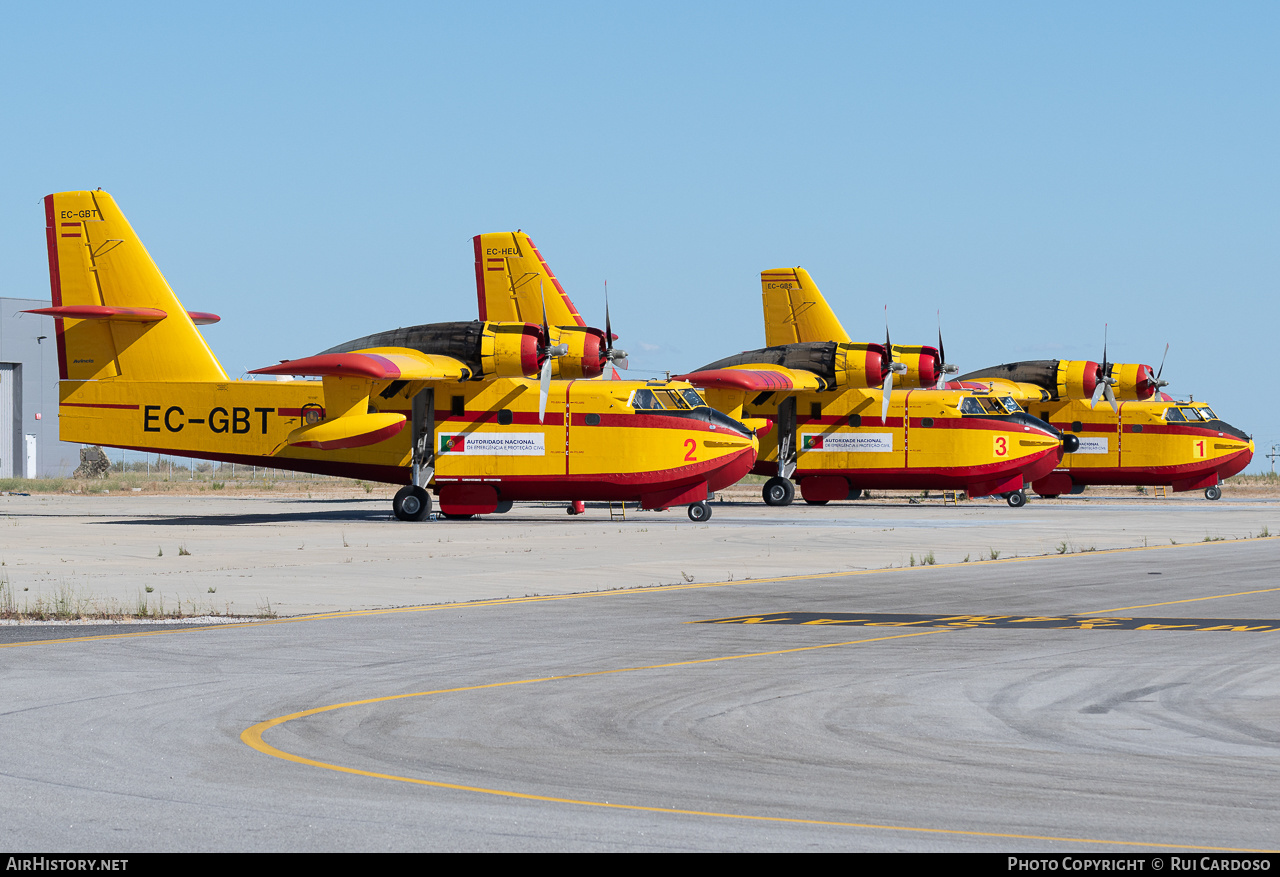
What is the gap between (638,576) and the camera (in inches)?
1023

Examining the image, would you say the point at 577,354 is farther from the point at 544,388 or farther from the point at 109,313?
the point at 109,313

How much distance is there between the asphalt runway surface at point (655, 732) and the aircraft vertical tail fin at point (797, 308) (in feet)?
125

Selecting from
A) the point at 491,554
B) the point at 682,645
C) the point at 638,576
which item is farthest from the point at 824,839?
the point at 491,554

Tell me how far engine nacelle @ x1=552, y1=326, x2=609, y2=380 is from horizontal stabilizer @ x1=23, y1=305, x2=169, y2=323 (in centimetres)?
1162

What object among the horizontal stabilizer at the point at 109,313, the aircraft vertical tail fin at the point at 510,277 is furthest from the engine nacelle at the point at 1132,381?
the horizontal stabilizer at the point at 109,313

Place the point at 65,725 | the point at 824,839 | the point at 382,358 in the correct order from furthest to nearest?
the point at 382,358 → the point at 65,725 → the point at 824,839

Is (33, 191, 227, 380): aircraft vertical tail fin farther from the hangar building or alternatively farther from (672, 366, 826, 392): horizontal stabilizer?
the hangar building

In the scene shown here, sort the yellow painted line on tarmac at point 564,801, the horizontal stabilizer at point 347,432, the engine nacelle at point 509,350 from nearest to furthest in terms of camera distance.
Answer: the yellow painted line on tarmac at point 564,801 < the horizontal stabilizer at point 347,432 < the engine nacelle at point 509,350

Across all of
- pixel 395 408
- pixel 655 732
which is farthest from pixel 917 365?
pixel 655 732

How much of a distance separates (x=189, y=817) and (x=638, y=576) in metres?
18.0

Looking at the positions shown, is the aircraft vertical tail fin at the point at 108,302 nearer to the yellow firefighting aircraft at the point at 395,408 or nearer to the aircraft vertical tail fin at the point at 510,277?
the yellow firefighting aircraft at the point at 395,408

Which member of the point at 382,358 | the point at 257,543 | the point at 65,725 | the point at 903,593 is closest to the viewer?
the point at 65,725

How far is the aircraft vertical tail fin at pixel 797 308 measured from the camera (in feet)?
188
